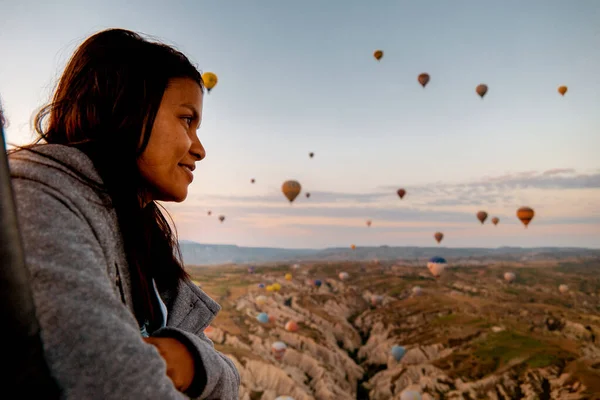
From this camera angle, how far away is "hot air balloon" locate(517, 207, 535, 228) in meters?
34.4

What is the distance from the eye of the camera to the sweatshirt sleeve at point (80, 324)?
24.4 inches

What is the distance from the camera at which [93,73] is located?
105 centimetres

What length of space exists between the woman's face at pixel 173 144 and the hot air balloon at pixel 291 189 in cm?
2949

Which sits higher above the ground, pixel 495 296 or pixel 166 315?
pixel 166 315

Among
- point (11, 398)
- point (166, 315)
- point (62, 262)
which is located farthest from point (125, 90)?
point (11, 398)

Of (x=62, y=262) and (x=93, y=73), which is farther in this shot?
(x=93, y=73)

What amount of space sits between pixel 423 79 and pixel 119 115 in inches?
1361

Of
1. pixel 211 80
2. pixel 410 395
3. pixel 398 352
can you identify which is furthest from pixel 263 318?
pixel 211 80

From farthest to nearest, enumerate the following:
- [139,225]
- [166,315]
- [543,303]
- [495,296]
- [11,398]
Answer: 1. [495,296]
2. [543,303]
3. [166,315]
4. [139,225]
5. [11,398]

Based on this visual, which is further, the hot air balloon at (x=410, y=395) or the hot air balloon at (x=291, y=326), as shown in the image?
the hot air balloon at (x=291, y=326)

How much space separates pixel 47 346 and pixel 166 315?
60 cm

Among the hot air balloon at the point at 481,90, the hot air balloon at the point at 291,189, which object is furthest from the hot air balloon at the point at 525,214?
the hot air balloon at the point at 291,189

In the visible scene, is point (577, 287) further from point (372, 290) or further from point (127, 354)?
point (127, 354)

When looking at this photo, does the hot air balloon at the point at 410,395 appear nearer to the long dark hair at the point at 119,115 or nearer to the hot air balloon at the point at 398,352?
the hot air balloon at the point at 398,352
